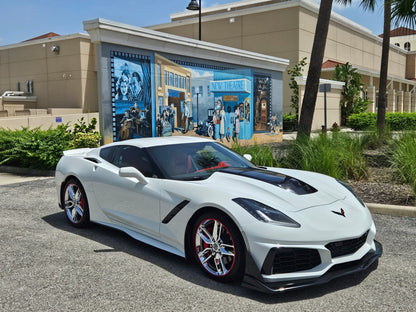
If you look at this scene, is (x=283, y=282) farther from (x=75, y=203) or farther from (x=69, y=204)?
(x=69, y=204)

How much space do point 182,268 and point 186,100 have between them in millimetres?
11793

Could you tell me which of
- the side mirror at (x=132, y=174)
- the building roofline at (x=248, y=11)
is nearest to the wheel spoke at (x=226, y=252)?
the side mirror at (x=132, y=174)

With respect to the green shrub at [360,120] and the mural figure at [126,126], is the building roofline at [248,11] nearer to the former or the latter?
the green shrub at [360,120]

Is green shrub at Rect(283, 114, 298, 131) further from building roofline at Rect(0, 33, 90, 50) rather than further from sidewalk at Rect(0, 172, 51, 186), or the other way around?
sidewalk at Rect(0, 172, 51, 186)

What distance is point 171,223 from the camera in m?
4.52

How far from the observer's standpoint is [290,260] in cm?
375

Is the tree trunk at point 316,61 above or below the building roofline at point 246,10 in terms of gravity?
below

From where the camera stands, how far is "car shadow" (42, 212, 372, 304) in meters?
3.87

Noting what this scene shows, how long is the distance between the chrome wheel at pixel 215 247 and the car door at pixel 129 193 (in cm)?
68

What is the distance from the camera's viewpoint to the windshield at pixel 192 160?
4.92 metres

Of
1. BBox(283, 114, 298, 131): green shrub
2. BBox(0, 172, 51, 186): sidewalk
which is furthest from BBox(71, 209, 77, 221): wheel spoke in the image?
BBox(283, 114, 298, 131): green shrub

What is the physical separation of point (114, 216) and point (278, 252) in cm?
244

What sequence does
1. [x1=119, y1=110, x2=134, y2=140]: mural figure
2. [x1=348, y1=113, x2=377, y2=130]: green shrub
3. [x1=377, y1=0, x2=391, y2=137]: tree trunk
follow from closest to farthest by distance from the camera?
[x1=119, y1=110, x2=134, y2=140]: mural figure < [x1=377, y1=0, x2=391, y2=137]: tree trunk < [x1=348, y1=113, x2=377, y2=130]: green shrub

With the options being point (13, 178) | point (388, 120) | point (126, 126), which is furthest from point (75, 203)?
point (388, 120)
